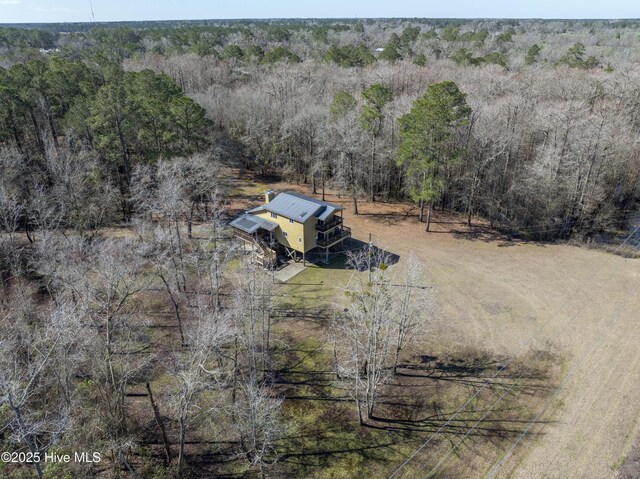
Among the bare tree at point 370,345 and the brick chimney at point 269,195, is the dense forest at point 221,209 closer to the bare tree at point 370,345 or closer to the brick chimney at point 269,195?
the bare tree at point 370,345

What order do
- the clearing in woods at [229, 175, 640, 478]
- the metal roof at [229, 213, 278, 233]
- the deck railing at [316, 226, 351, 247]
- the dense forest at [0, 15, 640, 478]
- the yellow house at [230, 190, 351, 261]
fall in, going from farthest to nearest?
1. the deck railing at [316, 226, 351, 247]
2. the metal roof at [229, 213, 278, 233]
3. the yellow house at [230, 190, 351, 261]
4. the clearing in woods at [229, 175, 640, 478]
5. the dense forest at [0, 15, 640, 478]

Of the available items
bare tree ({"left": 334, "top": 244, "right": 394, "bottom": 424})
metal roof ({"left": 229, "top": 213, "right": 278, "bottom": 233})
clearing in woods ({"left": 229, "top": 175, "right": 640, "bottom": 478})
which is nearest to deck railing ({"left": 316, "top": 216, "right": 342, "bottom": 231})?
metal roof ({"left": 229, "top": 213, "right": 278, "bottom": 233})

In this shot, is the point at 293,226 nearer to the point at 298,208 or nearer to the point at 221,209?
the point at 298,208

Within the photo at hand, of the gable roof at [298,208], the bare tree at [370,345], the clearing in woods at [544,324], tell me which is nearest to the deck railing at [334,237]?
the gable roof at [298,208]

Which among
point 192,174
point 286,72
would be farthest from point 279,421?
point 286,72

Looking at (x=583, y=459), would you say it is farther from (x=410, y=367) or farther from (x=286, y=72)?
(x=286, y=72)

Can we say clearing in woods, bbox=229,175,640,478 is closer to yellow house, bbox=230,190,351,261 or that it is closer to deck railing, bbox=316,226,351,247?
deck railing, bbox=316,226,351,247

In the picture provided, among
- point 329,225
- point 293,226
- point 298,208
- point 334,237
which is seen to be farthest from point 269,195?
point 334,237
